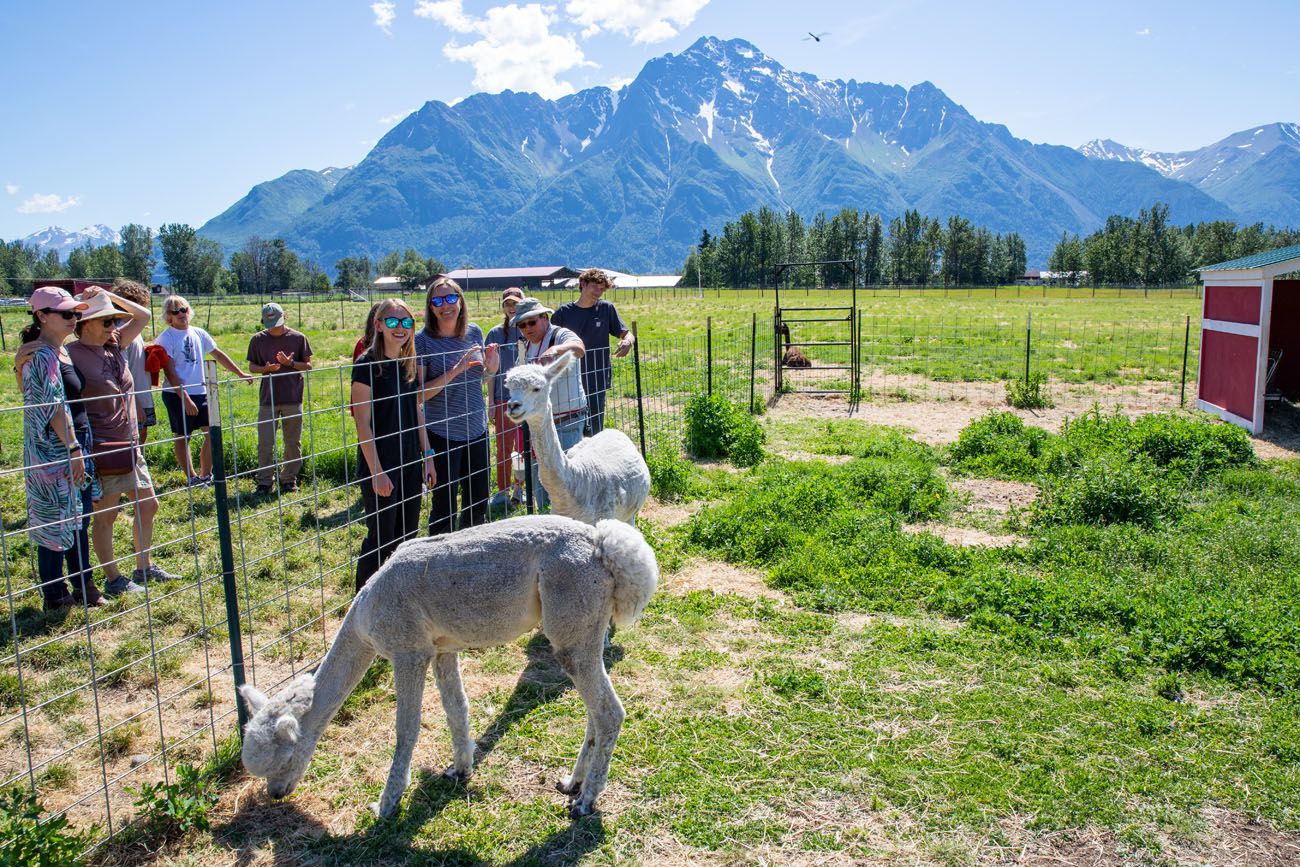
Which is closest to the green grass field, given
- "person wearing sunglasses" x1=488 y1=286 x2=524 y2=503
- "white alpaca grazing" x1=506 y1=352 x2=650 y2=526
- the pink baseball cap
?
"white alpaca grazing" x1=506 y1=352 x2=650 y2=526

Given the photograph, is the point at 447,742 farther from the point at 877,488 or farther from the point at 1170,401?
the point at 1170,401

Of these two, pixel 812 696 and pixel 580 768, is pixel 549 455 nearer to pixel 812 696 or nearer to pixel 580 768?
pixel 580 768

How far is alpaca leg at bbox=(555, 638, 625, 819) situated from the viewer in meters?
3.56

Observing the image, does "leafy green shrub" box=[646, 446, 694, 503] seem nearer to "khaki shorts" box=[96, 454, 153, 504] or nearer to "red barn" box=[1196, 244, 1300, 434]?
"khaki shorts" box=[96, 454, 153, 504]

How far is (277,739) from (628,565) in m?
1.64

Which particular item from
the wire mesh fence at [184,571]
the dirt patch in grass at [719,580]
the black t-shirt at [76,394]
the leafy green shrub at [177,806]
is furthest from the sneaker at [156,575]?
the dirt patch in grass at [719,580]

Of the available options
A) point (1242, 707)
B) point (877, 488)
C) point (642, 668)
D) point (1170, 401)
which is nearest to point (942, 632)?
point (1242, 707)

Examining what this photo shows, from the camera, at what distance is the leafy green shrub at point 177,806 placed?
11.1 feet

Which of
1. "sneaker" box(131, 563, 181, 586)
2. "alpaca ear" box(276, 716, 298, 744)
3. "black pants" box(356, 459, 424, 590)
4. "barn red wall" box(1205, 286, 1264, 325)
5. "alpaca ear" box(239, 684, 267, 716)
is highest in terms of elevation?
"barn red wall" box(1205, 286, 1264, 325)

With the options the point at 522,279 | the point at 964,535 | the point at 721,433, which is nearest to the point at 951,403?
the point at 721,433

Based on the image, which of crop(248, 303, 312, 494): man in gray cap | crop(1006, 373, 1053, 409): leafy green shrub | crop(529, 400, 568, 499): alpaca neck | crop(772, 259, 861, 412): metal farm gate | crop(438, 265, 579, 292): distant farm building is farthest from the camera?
crop(438, 265, 579, 292): distant farm building

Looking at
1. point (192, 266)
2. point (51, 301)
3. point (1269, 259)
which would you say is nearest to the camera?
point (51, 301)

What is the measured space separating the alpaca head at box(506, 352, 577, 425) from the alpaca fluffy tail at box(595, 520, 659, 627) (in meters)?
1.19

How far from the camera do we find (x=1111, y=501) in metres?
7.24
